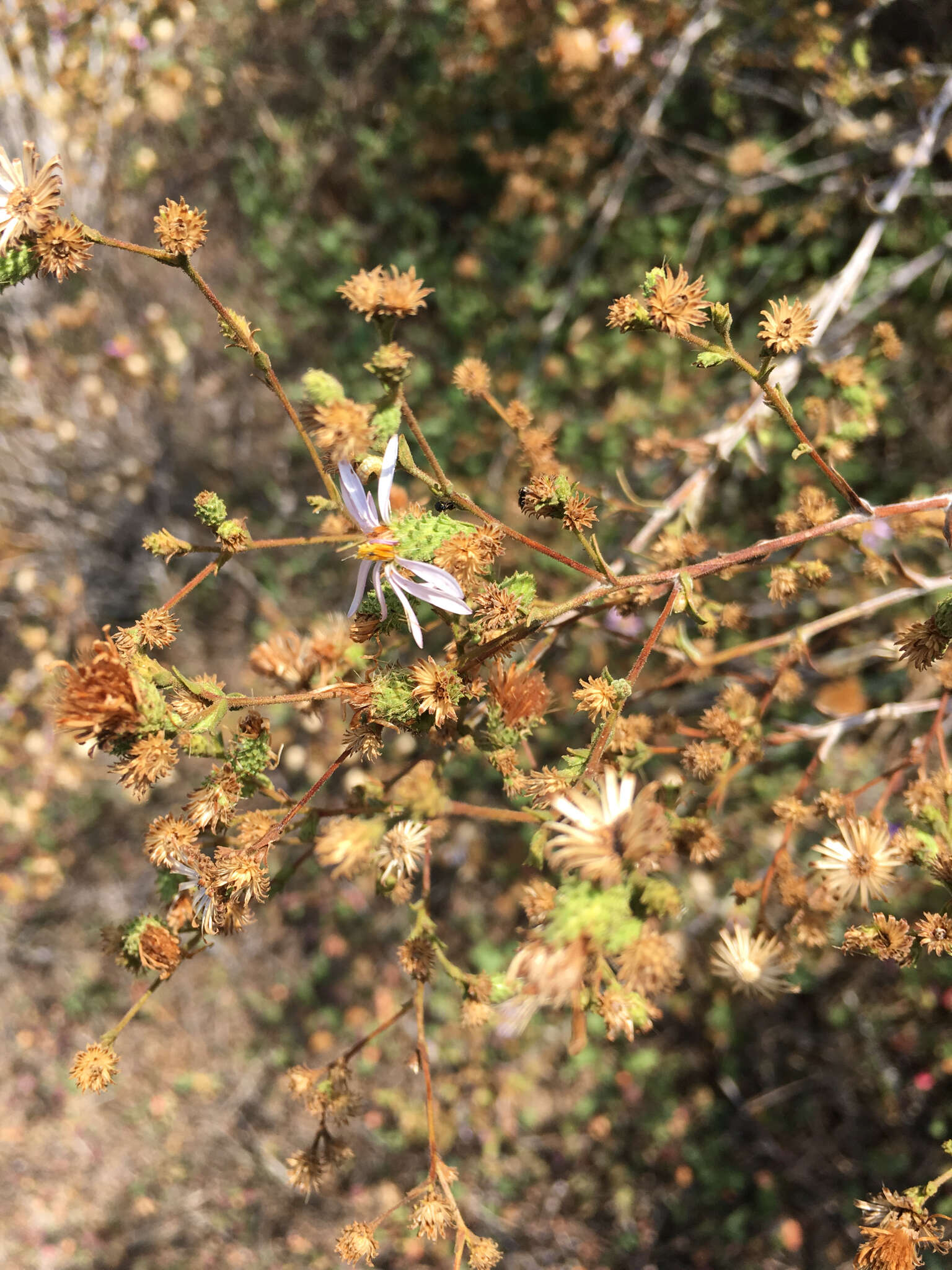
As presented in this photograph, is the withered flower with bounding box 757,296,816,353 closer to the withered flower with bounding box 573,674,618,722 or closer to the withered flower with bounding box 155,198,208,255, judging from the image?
the withered flower with bounding box 573,674,618,722

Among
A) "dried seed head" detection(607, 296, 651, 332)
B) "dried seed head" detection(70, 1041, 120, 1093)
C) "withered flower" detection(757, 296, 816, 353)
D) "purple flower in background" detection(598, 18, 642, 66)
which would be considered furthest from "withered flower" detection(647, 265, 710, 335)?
"purple flower in background" detection(598, 18, 642, 66)

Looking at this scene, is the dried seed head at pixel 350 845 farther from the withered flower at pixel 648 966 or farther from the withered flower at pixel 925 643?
the withered flower at pixel 925 643

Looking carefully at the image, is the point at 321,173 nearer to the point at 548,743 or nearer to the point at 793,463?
the point at 793,463

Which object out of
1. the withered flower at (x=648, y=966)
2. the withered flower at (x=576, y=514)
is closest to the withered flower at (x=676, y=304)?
the withered flower at (x=576, y=514)

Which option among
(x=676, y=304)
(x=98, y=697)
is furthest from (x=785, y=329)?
(x=98, y=697)

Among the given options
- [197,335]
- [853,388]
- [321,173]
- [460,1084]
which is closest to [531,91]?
[321,173]
